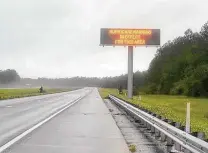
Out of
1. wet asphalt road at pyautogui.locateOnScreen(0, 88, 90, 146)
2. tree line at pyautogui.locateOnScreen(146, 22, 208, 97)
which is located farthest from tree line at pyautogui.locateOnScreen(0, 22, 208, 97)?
wet asphalt road at pyautogui.locateOnScreen(0, 88, 90, 146)

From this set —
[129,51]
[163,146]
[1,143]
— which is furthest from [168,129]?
[129,51]

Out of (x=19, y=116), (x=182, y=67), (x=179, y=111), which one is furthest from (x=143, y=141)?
(x=182, y=67)

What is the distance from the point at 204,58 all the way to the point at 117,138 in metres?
108

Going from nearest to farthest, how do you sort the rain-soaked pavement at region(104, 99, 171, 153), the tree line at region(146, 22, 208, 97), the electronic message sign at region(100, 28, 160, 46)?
the rain-soaked pavement at region(104, 99, 171, 153)
the electronic message sign at region(100, 28, 160, 46)
the tree line at region(146, 22, 208, 97)

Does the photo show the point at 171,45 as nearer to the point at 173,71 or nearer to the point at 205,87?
the point at 173,71

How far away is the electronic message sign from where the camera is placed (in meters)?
59.6

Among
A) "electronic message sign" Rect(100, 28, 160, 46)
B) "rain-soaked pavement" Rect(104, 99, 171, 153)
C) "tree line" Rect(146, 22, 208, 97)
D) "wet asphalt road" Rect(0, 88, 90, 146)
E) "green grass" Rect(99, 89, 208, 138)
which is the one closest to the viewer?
"rain-soaked pavement" Rect(104, 99, 171, 153)

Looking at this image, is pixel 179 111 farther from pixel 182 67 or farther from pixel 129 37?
pixel 182 67

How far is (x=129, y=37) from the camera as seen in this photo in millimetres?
59906

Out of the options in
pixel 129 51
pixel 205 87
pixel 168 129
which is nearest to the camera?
pixel 168 129

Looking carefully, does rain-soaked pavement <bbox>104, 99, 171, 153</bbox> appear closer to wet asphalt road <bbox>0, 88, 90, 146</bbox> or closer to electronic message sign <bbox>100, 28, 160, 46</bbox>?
wet asphalt road <bbox>0, 88, 90, 146</bbox>

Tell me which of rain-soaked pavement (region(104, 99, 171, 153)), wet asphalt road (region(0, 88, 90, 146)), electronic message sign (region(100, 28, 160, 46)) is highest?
electronic message sign (region(100, 28, 160, 46))

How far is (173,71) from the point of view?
136875 millimetres

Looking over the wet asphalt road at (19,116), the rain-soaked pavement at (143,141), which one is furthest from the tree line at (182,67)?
the rain-soaked pavement at (143,141)
